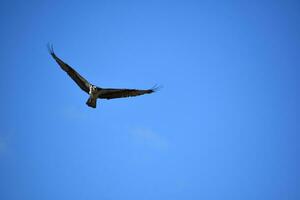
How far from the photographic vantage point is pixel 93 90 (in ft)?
63.1

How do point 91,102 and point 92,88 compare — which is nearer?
point 92,88

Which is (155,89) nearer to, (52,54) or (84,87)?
(84,87)

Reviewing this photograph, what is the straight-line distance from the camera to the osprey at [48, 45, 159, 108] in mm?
19250

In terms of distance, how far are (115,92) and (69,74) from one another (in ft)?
8.83

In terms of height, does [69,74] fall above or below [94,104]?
above

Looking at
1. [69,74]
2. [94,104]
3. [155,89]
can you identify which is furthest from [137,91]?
[69,74]

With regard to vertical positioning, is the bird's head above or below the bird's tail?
above

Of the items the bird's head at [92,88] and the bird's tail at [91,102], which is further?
the bird's tail at [91,102]

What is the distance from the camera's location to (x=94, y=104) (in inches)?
767

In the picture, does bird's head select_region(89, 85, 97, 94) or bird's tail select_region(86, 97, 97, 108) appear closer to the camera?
→ bird's head select_region(89, 85, 97, 94)

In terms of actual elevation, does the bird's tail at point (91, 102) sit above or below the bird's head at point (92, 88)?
below

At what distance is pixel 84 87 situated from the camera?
64.9ft

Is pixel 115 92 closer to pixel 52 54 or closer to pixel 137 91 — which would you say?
pixel 137 91

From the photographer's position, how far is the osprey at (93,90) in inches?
758
